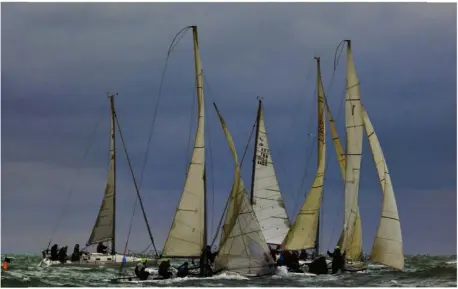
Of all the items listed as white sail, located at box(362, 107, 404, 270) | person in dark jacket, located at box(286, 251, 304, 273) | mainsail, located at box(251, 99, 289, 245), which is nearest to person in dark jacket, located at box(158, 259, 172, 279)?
person in dark jacket, located at box(286, 251, 304, 273)

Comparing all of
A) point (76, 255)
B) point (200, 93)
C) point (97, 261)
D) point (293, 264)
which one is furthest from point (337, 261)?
point (76, 255)

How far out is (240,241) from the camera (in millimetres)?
41594

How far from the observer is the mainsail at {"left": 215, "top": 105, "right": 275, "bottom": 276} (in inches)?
1634

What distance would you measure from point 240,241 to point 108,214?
13.7 metres

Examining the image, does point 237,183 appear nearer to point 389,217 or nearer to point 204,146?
point 204,146

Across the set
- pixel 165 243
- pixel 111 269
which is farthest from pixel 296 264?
pixel 111 269

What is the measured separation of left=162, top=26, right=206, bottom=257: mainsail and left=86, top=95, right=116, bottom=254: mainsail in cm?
1255

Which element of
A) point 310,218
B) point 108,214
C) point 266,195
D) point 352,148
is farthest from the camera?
point 108,214

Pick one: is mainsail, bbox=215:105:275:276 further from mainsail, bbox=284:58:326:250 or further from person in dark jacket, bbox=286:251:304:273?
mainsail, bbox=284:58:326:250

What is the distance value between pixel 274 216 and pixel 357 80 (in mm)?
8237

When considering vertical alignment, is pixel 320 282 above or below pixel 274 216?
below

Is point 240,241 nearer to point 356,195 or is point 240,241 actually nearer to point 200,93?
point 200,93

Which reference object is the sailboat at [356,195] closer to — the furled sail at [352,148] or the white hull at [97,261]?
the furled sail at [352,148]

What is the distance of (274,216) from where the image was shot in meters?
51.2
